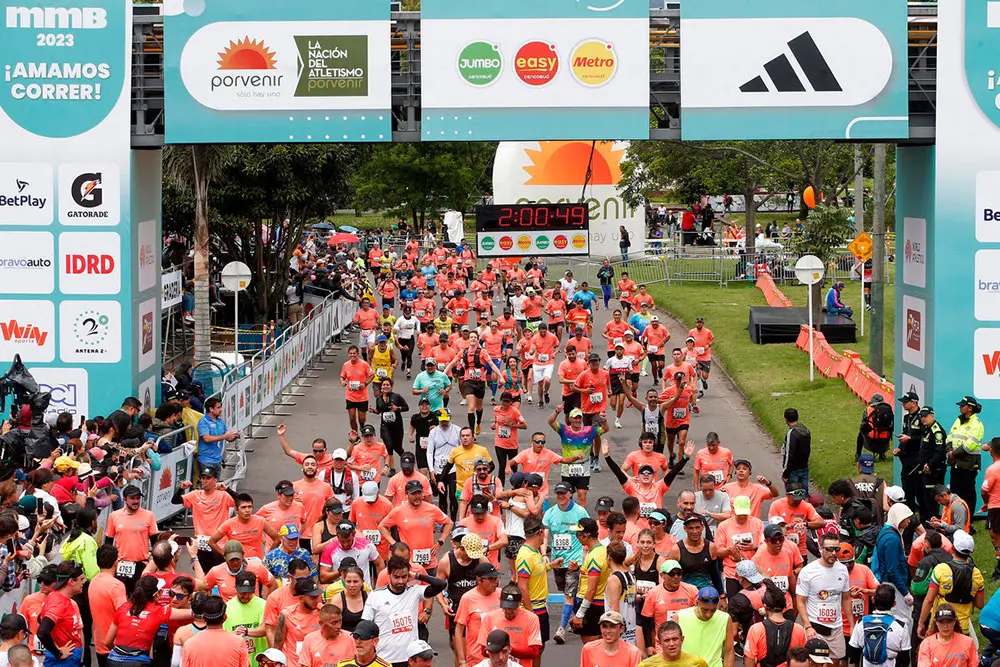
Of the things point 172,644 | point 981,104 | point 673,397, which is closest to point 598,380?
point 673,397

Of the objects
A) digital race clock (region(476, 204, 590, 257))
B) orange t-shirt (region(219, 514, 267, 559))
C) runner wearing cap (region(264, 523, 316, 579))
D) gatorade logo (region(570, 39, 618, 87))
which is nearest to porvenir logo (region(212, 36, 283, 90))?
gatorade logo (region(570, 39, 618, 87))

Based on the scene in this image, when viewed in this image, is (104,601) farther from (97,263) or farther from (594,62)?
(594,62)

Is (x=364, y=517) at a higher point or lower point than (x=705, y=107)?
lower

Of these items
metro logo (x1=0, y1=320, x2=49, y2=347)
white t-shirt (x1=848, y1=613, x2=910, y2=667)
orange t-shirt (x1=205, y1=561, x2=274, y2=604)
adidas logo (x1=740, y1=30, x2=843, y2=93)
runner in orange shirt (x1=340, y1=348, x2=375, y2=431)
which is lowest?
white t-shirt (x1=848, y1=613, x2=910, y2=667)

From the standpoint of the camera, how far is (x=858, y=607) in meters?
11.9

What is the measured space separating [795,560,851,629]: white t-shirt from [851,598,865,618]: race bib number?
13cm

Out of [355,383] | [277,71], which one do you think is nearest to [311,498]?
[277,71]

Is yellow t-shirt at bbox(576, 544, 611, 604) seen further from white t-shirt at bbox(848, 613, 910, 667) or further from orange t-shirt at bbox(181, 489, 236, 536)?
orange t-shirt at bbox(181, 489, 236, 536)

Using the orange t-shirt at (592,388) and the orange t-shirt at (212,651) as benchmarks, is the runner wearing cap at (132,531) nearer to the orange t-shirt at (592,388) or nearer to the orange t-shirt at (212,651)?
the orange t-shirt at (212,651)

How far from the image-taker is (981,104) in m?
18.2

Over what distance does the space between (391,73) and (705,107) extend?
381cm

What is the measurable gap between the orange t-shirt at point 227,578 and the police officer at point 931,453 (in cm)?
833

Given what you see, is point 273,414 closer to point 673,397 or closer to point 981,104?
point 673,397

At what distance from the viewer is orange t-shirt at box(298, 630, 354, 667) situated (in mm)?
10055
